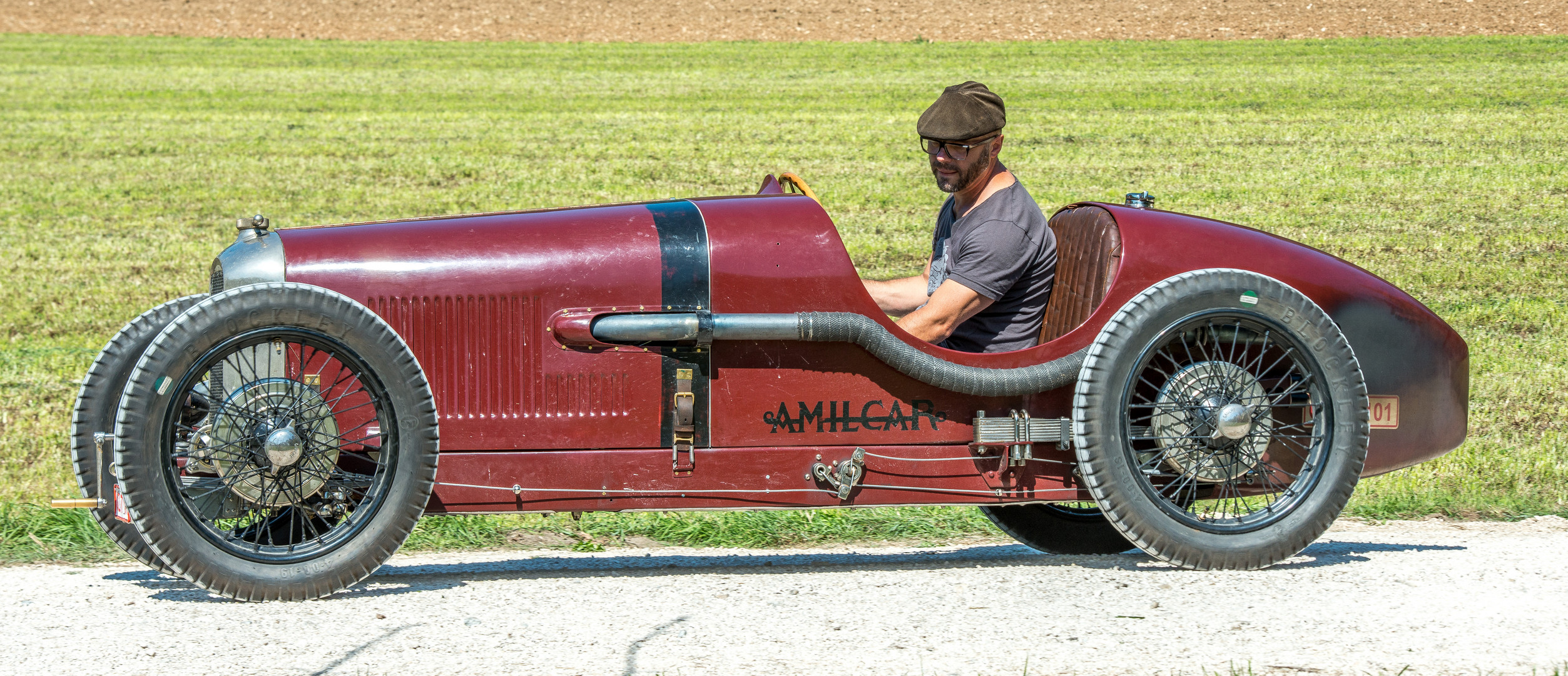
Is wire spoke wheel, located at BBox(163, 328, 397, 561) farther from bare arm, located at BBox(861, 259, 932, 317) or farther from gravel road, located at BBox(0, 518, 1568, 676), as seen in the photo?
bare arm, located at BBox(861, 259, 932, 317)

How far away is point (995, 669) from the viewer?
131 inches

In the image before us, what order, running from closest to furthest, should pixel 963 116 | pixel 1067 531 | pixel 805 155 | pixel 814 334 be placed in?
pixel 814 334, pixel 963 116, pixel 1067 531, pixel 805 155

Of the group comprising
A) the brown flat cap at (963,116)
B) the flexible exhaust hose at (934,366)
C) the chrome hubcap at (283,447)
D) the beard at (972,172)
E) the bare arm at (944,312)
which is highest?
the brown flat cap at (963,116)

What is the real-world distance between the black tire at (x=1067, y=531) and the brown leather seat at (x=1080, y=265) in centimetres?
57

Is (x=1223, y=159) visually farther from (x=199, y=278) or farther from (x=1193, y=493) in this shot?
(x=1193, y=493)

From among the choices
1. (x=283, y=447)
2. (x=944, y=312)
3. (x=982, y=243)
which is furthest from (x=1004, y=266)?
(x=283, y=447)

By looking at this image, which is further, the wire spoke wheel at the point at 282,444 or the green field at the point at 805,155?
the green field at the point at 805,155

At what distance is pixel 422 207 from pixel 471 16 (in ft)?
68.9

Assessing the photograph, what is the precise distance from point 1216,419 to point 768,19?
30459 millimetres

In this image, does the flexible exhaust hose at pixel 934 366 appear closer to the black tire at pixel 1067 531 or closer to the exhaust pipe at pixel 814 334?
the exhaust pipe at pixel 814 334

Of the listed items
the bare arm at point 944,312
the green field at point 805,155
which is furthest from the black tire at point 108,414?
the bare arm at point 944,312

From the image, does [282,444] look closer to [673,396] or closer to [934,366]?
[673,396]

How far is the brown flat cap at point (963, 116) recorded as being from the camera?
4.37 m

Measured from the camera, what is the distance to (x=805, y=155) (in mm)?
17359
